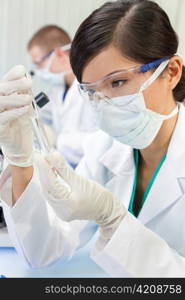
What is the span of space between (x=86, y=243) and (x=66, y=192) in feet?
1.41

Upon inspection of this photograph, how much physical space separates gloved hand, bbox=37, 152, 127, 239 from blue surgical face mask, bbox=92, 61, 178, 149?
0.24m

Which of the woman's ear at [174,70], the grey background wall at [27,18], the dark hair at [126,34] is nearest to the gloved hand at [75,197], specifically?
the dark hair at [126,34]

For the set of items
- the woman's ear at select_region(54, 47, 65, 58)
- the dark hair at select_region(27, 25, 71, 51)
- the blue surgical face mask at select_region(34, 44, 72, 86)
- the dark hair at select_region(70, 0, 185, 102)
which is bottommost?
the blue surgical face mask at select_region(34, 44, 72, 86)

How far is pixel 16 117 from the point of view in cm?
103

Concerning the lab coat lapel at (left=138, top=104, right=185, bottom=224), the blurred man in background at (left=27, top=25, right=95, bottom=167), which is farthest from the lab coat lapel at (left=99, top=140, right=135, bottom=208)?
the blurred man in background at (left=27, top=25, right=95, bottom=167)

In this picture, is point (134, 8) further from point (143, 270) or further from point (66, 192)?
point (143, 270)

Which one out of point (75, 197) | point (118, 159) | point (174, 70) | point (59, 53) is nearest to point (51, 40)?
point (59, 53)

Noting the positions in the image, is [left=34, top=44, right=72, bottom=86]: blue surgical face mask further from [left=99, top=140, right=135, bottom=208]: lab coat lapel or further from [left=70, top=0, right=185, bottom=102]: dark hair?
[left=70, top=0, right=185, bottom=102]: dark hair

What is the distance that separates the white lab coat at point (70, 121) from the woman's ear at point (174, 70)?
128 centimetres

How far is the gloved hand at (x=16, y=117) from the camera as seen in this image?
39.8 inches

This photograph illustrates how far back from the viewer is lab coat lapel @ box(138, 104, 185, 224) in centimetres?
126

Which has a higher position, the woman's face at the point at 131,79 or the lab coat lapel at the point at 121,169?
the woman's face at the point at 131,79

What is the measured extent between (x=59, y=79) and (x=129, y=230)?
7.62 ft

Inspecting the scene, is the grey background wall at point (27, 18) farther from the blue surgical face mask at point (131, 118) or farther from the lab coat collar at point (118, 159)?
the blue surgical face mask at point (131, 118)
